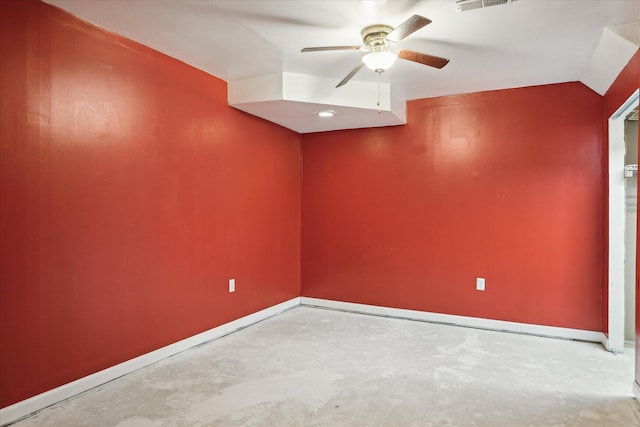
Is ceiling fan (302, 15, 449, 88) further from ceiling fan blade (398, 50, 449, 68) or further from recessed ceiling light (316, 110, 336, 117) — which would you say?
recessed ceiling light (316, 110, 336, 117)

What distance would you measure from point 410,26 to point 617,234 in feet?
8.24

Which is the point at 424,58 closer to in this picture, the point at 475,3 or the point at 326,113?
the point at 475,3

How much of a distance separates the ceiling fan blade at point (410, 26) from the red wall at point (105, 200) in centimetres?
182

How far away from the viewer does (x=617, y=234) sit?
3.18m

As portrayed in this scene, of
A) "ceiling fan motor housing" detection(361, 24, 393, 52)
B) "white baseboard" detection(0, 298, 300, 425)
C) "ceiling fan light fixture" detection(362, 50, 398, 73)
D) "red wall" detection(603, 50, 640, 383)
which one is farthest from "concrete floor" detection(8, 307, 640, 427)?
"ceiling fan motor housing" detection(361, 24, 393, 52)

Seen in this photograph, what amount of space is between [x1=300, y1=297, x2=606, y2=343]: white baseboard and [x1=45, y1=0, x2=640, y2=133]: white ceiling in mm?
2099

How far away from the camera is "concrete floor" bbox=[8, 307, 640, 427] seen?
86.0 inches

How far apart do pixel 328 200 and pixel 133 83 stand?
8.24 ft

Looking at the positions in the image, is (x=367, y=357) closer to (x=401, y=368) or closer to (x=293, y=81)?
(x=401, y=368)

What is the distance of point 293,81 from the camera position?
Result: 11.1ft

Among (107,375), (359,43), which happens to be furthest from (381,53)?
(107,375)

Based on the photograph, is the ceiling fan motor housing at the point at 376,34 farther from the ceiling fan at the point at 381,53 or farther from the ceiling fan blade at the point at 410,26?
the ceiling fan blade at the point at 410,26

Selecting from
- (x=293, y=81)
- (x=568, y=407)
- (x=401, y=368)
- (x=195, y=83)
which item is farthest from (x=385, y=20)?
(x=568, y=407)

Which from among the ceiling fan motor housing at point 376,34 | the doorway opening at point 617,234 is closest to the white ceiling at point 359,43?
the ceiling fan motor housing at point 376,34
